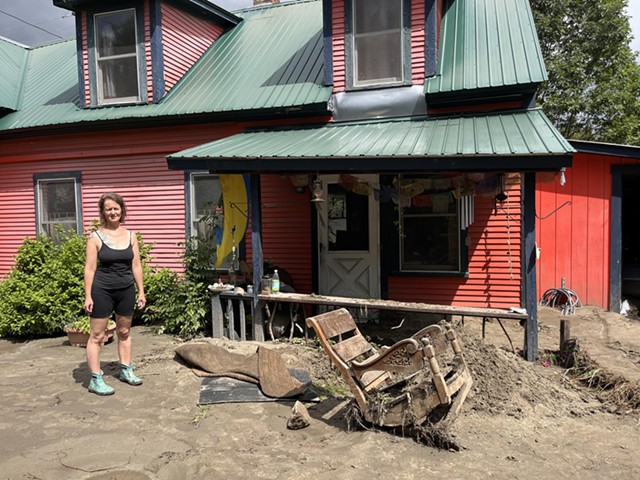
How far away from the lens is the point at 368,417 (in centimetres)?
414

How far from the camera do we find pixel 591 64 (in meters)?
19.0

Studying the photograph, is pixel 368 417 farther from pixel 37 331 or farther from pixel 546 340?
pixel 37 331

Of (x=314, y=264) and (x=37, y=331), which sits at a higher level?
(x=314, y=264)

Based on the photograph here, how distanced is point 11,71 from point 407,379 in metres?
12.2

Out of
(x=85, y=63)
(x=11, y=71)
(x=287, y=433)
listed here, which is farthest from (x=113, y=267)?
(x=11, y=71)

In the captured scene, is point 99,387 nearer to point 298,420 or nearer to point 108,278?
point 108,278

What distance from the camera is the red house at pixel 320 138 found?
6836mm

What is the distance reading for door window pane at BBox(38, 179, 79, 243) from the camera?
10.1 m

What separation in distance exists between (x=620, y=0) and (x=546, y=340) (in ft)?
55.3

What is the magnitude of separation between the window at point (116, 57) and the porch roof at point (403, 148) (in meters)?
3.17

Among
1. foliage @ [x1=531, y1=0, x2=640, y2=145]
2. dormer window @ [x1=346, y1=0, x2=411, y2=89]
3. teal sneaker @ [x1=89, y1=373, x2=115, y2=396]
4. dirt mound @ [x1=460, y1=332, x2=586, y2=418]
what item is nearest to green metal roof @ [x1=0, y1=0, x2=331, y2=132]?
dormer window @ [x1=346, y1=0, x2=411, y2=89]

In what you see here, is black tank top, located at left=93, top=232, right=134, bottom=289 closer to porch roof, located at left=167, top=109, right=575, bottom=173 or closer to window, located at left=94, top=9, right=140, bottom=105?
porch roof, located at left=167, top=109, right=575, bottom=173

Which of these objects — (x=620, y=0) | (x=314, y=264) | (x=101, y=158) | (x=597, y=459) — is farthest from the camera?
(x=620, y=0)

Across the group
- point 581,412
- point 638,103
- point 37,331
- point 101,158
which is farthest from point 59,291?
point 638,103
